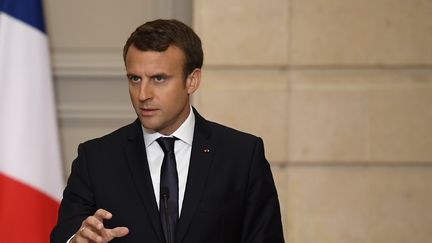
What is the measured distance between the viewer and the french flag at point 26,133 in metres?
4.51

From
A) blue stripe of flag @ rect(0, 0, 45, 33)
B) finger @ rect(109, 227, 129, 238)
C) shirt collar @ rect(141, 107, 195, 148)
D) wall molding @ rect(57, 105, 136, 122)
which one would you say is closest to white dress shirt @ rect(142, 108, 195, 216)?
shirt collar @ rect(141, 107, 195, 148)

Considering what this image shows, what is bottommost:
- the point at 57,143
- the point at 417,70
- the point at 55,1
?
the point at 57,143

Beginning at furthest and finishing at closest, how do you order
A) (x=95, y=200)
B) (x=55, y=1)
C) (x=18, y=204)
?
1. (x=55, y=1)
2. (x=18, y=204)
3. (x=95, y=200)

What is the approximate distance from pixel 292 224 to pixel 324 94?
67 cm

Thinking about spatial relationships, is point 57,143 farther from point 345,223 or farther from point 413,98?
point 413,98

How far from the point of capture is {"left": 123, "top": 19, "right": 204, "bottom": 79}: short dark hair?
282cm

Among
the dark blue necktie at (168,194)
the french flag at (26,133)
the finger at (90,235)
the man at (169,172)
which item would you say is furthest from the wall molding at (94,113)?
the finger at (90,235)

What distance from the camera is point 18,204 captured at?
4.54m

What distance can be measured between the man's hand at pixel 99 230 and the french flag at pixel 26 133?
197 centimetres

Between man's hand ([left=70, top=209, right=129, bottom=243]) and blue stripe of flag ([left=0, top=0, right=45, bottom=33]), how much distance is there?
2.19 m

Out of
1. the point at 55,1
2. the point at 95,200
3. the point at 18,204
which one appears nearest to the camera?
the point at 95,200

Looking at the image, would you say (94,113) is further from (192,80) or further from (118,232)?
(118,232)

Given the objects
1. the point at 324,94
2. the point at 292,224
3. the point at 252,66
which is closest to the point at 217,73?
the point at 252,66

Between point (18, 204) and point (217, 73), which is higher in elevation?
point (217, 73)
